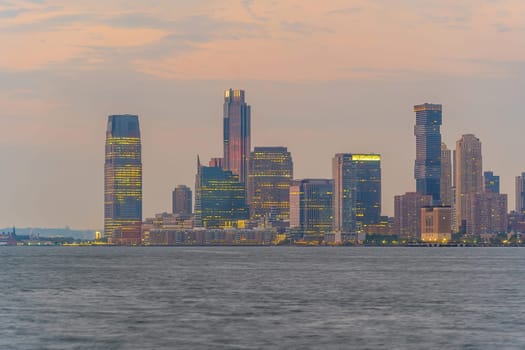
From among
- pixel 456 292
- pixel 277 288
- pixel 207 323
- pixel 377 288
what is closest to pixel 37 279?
pixel 277 288

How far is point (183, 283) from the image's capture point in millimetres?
146000

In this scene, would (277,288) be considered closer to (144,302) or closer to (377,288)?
(377,288)

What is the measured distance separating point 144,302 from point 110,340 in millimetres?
33799

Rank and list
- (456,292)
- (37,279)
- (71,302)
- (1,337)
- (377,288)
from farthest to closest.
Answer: (37,279) < (377,288) < (456,292) < (71,302) < (1,337)

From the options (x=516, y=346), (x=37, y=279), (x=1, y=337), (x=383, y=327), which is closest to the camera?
(x=516, y=346)

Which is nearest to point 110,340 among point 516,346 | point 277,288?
point 516,346

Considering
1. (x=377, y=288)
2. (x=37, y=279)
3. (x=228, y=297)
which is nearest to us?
(x=228, y=297)

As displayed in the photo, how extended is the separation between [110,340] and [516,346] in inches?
1078

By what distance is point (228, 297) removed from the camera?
116 meters

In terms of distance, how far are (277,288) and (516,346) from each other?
205ft

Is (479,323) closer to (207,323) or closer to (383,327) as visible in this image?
(383,327)

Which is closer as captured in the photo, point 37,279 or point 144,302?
point 144,302

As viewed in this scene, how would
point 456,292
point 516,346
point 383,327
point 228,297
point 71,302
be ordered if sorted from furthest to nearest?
1. point 456,292
2. point 228,297
3. point 71,302
4. point 383,327
5. point 516,346

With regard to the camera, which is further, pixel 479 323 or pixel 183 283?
pixel 183 283
